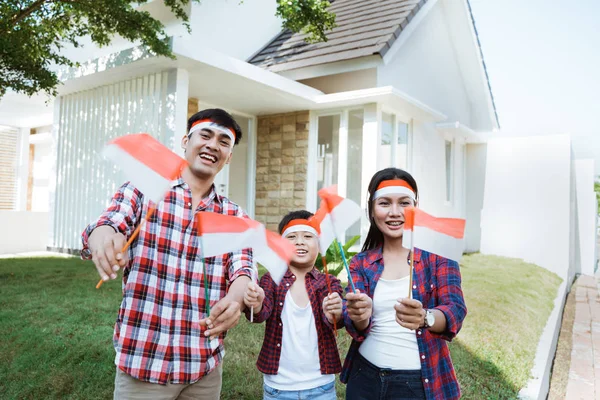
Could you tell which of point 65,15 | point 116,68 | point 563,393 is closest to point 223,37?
point 116,68

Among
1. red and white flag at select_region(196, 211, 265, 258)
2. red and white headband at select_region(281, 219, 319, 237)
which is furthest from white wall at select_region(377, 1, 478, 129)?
red and white flag at select_region(196, 211, 265, 258)

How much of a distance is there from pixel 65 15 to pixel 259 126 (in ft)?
15.5

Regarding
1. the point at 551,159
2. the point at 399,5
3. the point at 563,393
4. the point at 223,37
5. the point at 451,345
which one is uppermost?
the point at 399,5

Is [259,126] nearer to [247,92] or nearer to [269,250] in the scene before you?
[247,92]

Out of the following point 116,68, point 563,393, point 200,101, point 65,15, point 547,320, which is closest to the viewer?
point 563,393

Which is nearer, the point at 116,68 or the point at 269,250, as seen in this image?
the point at 269,250

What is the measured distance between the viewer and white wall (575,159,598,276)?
13695 mm

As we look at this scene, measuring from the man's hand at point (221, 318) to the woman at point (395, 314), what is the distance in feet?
1.53

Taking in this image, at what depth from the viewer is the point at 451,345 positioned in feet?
14.4

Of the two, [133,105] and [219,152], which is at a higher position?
[133,105]

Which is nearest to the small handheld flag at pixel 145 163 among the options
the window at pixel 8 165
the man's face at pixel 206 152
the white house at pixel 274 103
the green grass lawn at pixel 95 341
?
the man's face at pixel 206 152

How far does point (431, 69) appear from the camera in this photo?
1175 centimetres

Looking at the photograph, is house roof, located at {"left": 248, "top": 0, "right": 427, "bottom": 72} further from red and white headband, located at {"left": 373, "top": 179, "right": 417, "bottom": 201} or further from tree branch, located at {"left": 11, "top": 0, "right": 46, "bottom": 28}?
red and white headband, located at {"left": 373, "top": 179, "right": 417, "bottom": 201}

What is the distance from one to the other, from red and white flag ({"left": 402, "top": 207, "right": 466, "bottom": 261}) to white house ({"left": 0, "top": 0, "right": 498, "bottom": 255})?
5.59 m
